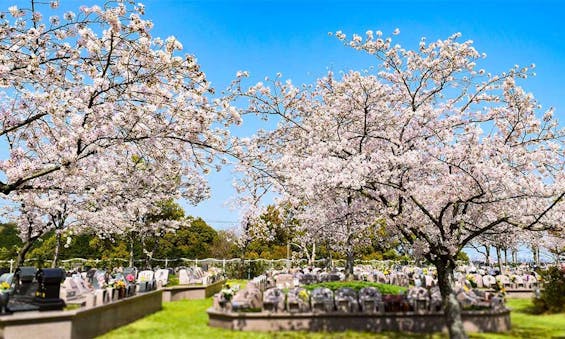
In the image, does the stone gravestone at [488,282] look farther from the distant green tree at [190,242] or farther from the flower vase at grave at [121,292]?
the distant green tree at [190,242]

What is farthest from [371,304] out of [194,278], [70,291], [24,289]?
[194,278]

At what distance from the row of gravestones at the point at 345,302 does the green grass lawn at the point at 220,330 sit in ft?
2.92

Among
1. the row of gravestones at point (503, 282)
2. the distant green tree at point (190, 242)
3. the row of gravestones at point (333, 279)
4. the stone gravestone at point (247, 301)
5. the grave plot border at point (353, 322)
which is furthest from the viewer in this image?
the distant green tree at point (190, 242)

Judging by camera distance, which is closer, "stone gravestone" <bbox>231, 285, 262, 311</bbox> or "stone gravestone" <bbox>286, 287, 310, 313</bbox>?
"stone gravestone" <bbox>286, 287, 310, 313</bbox>

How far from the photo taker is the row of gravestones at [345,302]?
47.8 ft

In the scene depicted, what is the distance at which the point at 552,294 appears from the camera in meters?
18.7

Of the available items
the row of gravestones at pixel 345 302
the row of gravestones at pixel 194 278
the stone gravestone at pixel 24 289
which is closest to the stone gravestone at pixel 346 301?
the row of gravestones at pixel 345 302

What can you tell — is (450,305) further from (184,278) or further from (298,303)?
(184,278)

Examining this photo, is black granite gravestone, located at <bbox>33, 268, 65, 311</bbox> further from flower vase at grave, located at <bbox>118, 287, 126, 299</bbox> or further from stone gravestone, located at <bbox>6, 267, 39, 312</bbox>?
flower vase at grave, located at <bbox>118, 287, 126, 299</bbox>

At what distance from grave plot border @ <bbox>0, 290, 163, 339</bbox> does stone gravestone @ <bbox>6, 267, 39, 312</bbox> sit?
1.28m

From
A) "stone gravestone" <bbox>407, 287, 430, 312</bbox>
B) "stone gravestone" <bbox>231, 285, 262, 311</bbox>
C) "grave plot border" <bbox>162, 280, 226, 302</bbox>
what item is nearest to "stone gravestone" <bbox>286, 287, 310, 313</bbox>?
"stone gravestone" <bbox>231, 285, 262, 311</bbox>

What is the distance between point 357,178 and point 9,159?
9798 millimetres

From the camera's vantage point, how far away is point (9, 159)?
44.0 ft

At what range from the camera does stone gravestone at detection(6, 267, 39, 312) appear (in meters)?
12.8
